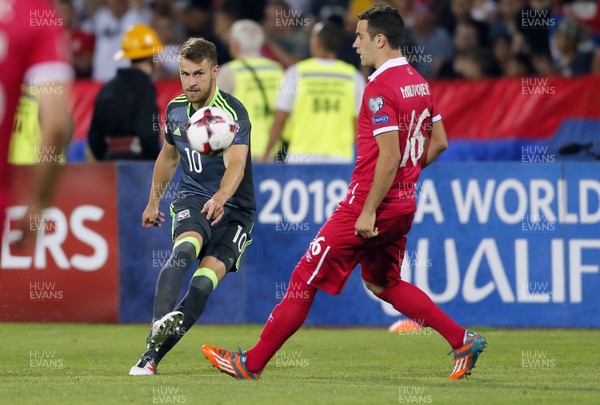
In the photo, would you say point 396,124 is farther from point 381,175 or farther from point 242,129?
point 242,129

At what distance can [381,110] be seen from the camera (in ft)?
26.9

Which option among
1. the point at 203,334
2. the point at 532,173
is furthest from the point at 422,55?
the point at 203,334

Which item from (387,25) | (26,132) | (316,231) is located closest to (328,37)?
(316,231)

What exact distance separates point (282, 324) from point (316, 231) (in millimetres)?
4246

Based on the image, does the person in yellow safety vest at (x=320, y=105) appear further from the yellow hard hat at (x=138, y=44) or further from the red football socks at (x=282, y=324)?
the red football socks at (x=282, y=324)

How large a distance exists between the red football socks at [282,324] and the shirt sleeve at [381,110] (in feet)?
3.55

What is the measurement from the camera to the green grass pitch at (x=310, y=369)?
754cm

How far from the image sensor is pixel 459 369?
28.1 feet

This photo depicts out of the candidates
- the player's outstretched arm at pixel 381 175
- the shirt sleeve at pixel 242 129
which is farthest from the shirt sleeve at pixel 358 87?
the player's outstretched arm at pixel 381 175

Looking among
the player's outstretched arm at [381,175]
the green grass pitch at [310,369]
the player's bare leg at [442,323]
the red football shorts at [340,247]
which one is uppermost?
the player's outstretched arm at [381,175]

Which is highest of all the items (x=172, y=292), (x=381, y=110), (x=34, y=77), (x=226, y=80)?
(x=226, y=80)

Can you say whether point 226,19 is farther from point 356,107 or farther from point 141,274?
point 141,274

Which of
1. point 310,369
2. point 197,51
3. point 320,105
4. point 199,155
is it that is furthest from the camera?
point 320,105

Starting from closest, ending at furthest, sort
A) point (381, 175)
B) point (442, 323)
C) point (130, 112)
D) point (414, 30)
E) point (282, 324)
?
1. point (381, 175)
2. point (282, 324)
3. point (442, 323)
4. point (130, 112)
5. point (414, 30)
